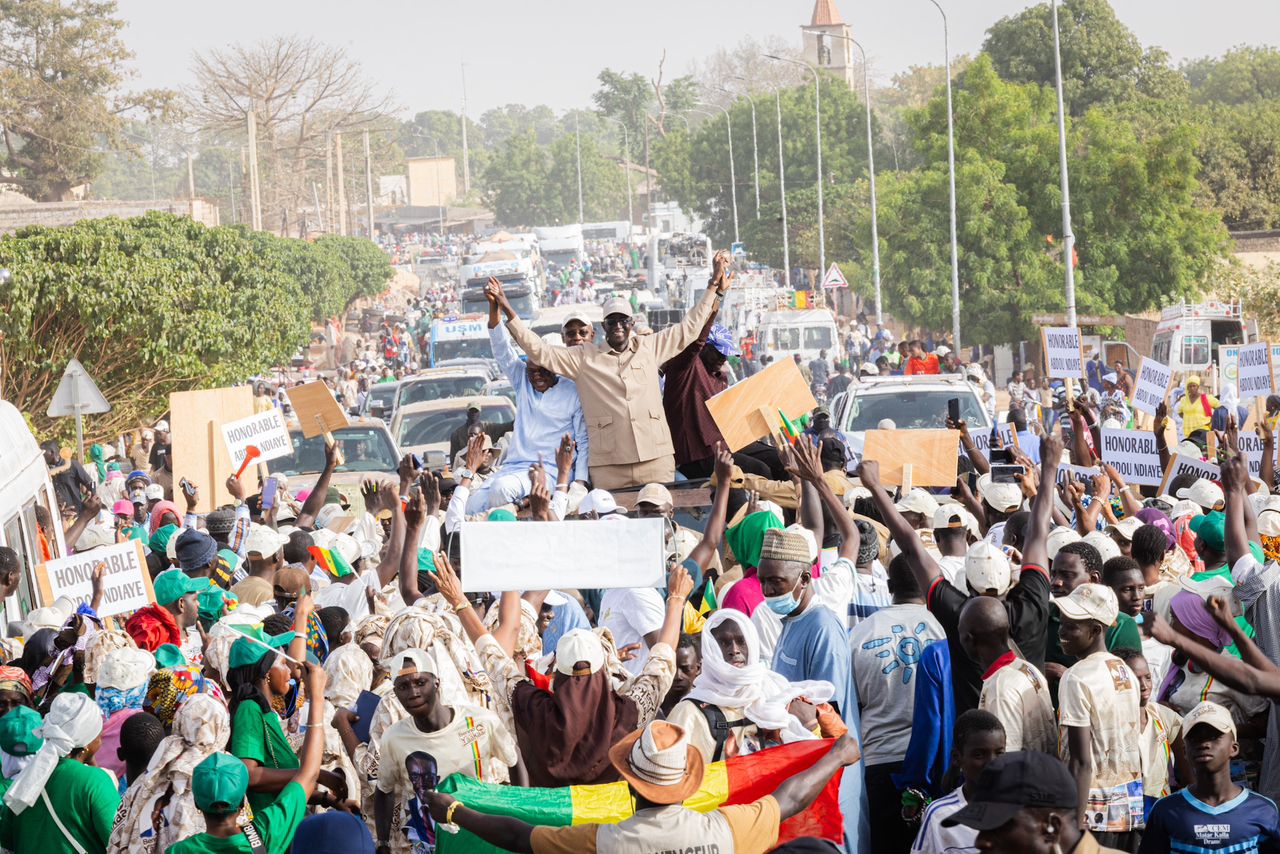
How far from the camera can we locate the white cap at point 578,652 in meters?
5.48

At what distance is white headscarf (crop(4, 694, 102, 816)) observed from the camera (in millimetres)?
5586

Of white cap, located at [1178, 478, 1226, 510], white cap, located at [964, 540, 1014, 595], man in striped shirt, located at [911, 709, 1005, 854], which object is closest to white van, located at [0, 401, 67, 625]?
white cap, located at [964, 540, 1014, 595]

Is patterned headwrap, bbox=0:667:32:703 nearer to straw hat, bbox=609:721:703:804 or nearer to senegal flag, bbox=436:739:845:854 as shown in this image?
senegal flag, bbox=436:739:845:854

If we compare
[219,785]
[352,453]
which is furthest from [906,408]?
[219,785]

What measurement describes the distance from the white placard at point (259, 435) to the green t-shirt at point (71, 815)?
655 cm

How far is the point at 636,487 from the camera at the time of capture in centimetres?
1005

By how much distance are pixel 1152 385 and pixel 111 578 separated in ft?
25.7

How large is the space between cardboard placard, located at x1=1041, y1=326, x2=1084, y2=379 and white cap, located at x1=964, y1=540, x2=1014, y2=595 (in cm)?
950

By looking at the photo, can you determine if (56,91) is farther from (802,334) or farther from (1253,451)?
(1253,451)

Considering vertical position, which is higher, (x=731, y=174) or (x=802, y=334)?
(x=731, y=174)

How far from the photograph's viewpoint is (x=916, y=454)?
33.1ft

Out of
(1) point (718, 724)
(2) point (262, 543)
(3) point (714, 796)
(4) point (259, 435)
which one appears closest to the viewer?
(3) point (714, 796)

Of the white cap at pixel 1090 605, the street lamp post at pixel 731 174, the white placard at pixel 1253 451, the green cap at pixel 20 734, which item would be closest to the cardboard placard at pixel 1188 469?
the white placard at pixel 1253 451

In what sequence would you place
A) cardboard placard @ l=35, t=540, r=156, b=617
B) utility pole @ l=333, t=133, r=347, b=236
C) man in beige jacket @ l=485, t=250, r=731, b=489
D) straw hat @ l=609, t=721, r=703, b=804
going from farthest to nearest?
utility pole @ l=333, t=133, r=347, b=236 → man in beige jacket @ l=485, t=250, r=731, b=489 → cardboard placard @ l=35, t=540, r=156, b=617 → straw hat @ l=609, t=721, r=703, b=804
